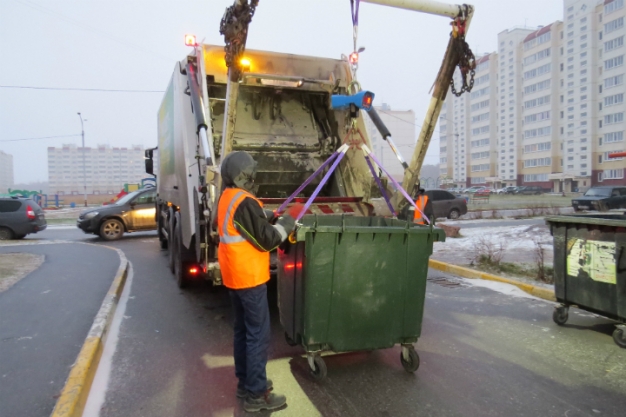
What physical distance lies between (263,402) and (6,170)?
3955 inches

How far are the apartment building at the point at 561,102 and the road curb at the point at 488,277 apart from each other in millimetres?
62698

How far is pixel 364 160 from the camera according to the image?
20.7 ft

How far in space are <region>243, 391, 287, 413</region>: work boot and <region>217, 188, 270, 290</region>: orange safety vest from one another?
754mm

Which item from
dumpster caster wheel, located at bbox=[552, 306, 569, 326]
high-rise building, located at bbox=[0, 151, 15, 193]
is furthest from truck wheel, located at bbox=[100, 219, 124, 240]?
high-rise building, located at bbox=[0, 151, 15, 193]

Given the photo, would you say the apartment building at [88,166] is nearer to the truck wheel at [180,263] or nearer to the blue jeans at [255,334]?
the truck wheel at [180,263]

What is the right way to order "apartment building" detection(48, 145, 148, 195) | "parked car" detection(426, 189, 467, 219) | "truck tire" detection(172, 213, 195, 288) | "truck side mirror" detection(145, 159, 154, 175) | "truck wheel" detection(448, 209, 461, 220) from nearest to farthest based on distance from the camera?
"truck tire" detection(172, 213, 195, 288)
"truck side mirror" detection(145, 159, 154, 175)
"parked car" detection(426, 189, 467, 219)
"truck wheel" detection(448, 209, 461, 220)
"apartment building" detection(48, 145, 148, 195)

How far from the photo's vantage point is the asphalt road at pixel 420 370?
324 cm

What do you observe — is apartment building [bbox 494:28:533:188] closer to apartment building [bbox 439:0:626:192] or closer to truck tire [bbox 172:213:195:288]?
apartment building [bbox 439:0:626:192]

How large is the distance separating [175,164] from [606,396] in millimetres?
5843

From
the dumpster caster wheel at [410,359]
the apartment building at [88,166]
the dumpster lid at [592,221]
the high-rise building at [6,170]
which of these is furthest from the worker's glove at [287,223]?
the high-rise building at [6,170]

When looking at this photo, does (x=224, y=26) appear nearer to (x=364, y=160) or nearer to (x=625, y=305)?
(x=364, y=160)

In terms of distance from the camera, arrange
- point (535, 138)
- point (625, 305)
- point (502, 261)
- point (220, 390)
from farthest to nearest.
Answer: point (535, 138), point (502, 261), point (625, 305), point (220, 390)

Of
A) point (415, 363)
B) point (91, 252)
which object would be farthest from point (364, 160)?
point (91, 252)

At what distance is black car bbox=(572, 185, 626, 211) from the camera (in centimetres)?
2092
